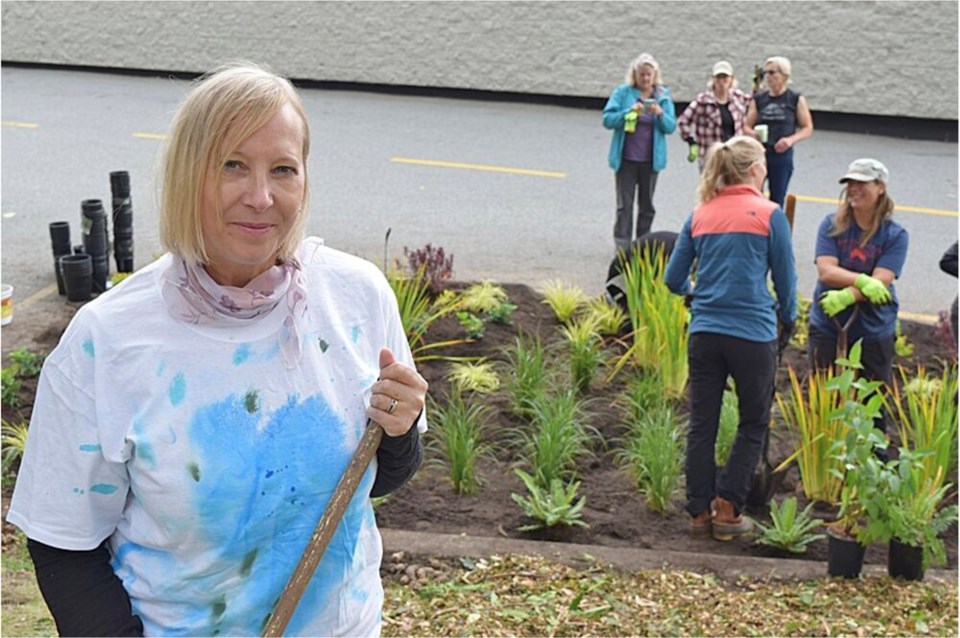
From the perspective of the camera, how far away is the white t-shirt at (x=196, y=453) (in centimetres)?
202

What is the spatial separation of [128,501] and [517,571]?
302 cm

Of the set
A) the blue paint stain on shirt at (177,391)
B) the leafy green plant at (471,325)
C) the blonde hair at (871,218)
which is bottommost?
the leafy green plant at (471,325)

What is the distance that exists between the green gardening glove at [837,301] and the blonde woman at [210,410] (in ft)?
14.6

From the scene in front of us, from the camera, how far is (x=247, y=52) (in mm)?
20141

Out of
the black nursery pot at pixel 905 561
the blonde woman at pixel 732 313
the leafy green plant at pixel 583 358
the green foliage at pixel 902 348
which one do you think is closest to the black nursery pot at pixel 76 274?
the leafy green plant at pixel 583 358

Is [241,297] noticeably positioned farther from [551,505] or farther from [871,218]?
[871,218]

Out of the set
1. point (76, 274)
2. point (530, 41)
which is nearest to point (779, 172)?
point (76, 274)

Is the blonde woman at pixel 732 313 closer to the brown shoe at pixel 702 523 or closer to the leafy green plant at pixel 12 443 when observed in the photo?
the brown shoe at pixel 702 523

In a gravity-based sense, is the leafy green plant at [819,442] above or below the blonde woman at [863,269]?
below

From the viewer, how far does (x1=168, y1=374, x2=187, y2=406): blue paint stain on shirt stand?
2031 mm

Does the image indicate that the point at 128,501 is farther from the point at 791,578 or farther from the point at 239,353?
the point at 791,578

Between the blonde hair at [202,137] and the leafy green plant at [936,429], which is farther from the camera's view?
the leafy green plant at [936,429]

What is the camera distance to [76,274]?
27.6 feet

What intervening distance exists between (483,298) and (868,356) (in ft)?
8.51
